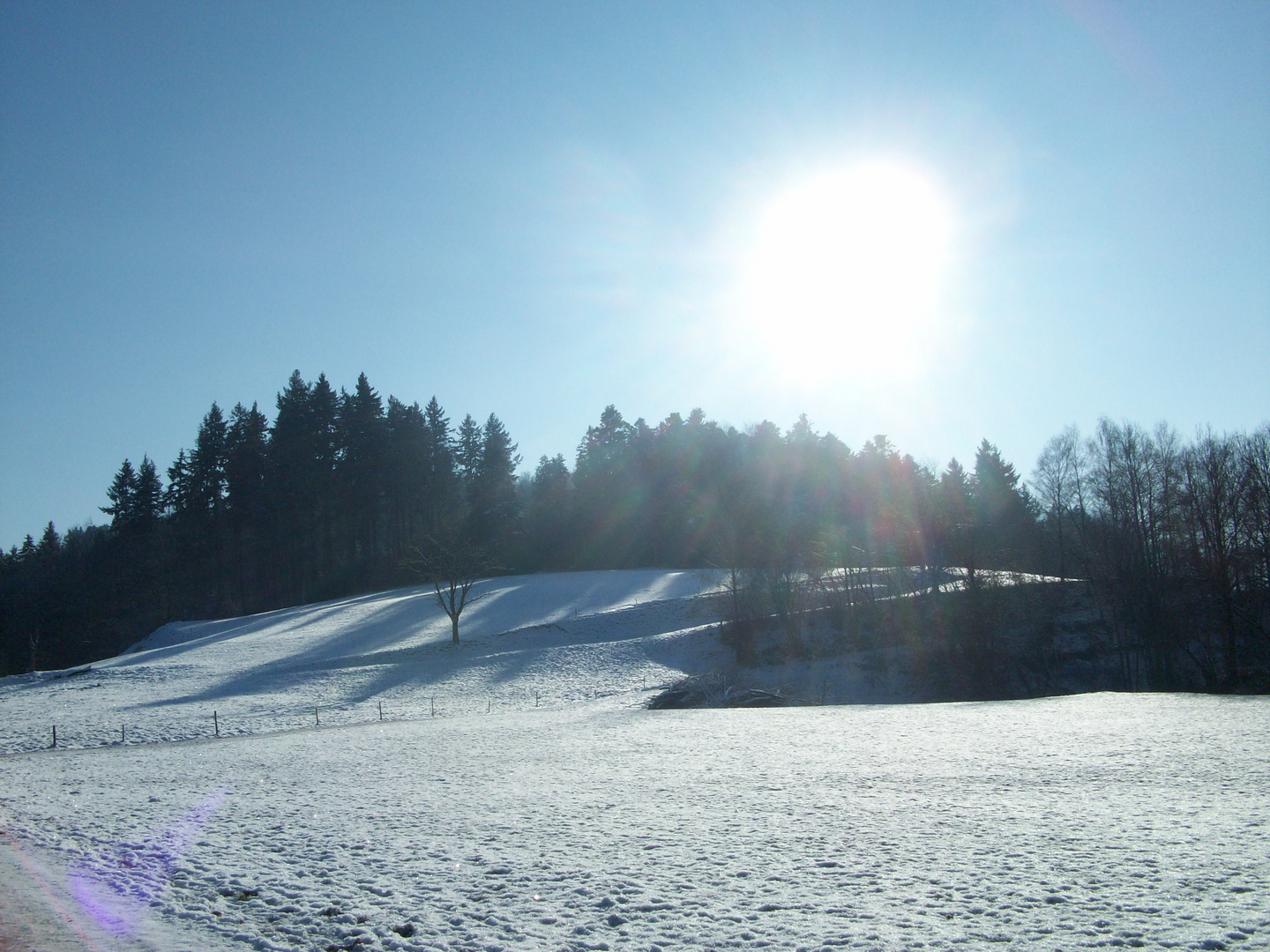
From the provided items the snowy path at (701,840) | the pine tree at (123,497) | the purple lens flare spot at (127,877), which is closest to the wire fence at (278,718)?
the snowy path at (701,840)

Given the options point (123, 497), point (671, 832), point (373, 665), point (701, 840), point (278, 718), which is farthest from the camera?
point (123, 497)

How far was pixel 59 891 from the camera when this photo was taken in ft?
28.9

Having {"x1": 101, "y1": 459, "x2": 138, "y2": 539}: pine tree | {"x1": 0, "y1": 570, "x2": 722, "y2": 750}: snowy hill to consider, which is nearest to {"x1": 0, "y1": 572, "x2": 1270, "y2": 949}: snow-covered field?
{"x1": 0, "y1": 570, "x2": 722, "y2": 750}: snowy hill

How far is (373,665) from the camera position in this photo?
4156 cm

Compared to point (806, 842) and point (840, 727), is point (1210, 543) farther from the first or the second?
point (806, 842)

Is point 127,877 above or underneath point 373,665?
above

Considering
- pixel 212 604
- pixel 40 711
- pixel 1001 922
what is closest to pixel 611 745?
pixel 1001 922

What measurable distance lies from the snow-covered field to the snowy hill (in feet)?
13.2

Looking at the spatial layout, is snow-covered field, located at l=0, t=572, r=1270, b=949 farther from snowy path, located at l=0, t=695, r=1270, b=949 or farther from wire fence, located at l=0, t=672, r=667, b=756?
wire fence, located at l=0, t=672, r=667, b=756

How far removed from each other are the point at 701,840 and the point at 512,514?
7075cm

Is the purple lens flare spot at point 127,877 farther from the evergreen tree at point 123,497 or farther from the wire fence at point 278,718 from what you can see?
the evergreen tree at point 123,497

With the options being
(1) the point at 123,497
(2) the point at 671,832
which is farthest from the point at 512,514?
(2) the point at 671,832

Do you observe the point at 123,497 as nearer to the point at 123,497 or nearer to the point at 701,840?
the point at 123,497

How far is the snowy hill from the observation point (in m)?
29.5
